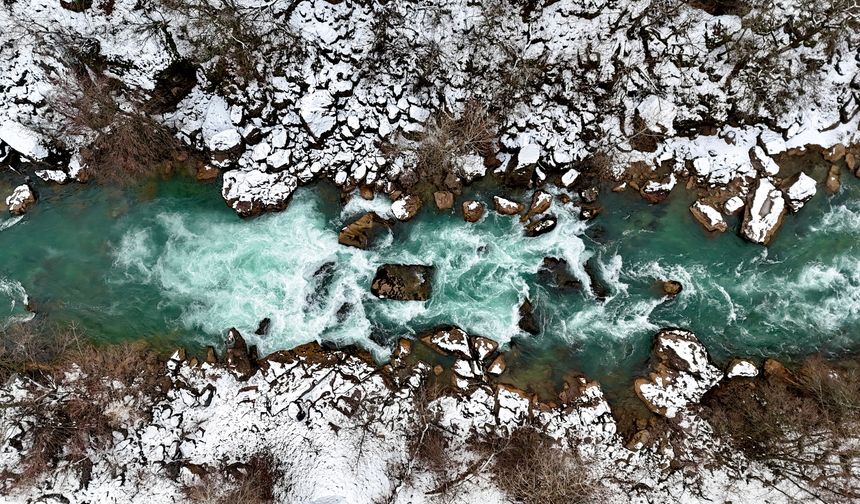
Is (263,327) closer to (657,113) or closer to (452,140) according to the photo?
(452,140)

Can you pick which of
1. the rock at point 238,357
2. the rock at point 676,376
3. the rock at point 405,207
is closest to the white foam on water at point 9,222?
the rock at point 238,357

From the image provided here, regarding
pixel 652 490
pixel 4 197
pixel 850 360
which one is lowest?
pixel 652 490

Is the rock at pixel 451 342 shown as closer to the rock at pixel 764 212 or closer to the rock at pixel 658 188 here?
the rock at pixel 658 188

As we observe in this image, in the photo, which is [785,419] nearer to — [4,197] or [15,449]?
[15,449]

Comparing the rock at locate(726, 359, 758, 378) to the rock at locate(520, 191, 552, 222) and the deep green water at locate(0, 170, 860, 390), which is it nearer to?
the deep green water at locate(0, 170, 860, 390)

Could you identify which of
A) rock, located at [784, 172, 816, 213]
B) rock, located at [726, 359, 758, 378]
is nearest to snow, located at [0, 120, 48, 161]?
rock, located at [726, 359, 758, 378]

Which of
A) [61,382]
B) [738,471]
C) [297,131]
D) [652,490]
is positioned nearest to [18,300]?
[61,382]
